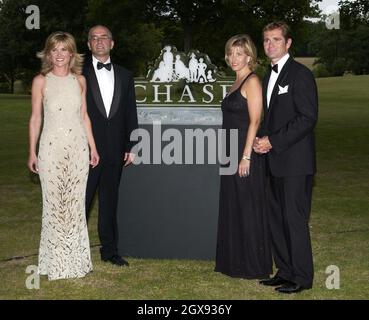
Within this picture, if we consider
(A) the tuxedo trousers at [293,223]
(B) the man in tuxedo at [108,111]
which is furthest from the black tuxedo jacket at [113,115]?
(A) the tuxedo trousers at [293,223]

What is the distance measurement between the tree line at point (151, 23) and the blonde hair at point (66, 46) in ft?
71.1

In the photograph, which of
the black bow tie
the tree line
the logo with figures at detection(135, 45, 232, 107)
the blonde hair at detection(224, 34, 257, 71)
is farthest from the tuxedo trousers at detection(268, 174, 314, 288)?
the tree line

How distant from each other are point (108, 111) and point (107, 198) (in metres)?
0.84

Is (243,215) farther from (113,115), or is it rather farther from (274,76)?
(113,115)

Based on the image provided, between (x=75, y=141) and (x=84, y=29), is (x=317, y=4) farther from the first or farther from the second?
(x=75, y=141)

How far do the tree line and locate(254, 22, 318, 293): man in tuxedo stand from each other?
21499mm

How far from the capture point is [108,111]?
6.21m

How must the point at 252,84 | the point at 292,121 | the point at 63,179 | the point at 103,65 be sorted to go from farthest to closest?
the point at 103,65 → the point at 63,179 → the point at 252,84 → the point at 292,121

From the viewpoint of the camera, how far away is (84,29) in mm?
48125

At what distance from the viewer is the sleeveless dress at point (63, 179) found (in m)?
5.71

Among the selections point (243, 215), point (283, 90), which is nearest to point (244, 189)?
point (243, 215)

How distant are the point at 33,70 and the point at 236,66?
159 ft

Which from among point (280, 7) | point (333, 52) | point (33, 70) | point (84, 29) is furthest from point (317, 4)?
point (333, 52)

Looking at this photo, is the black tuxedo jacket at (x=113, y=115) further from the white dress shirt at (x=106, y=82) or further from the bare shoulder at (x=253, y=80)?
the bare shoulder at (x=253, y=80)
